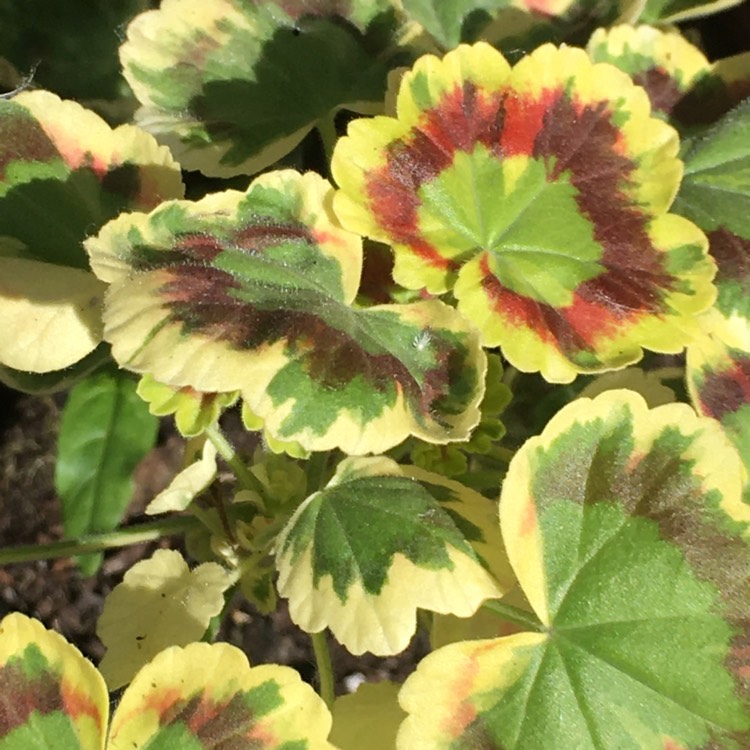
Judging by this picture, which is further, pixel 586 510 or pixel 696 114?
pixel 696 114

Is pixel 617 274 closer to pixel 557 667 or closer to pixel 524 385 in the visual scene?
pixel 557 667

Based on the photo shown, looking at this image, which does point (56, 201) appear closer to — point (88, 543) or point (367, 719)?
point (88, 543)

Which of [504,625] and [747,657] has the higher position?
[747,657]

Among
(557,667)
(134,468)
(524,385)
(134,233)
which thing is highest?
(134,233)

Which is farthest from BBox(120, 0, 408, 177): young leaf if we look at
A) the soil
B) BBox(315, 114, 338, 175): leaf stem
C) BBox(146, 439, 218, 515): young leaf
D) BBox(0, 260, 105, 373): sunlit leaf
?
the soil

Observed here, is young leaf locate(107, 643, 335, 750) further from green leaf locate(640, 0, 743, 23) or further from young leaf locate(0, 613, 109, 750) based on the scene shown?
green leaf locate(640, 0, 743, 23)

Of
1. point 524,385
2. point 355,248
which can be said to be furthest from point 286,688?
point 524,385
